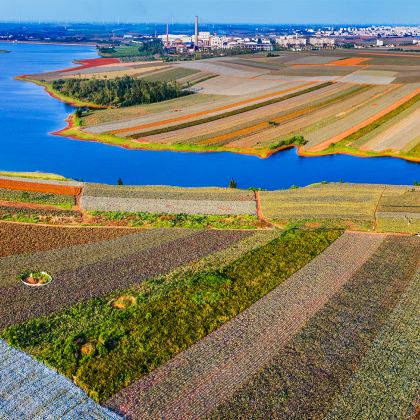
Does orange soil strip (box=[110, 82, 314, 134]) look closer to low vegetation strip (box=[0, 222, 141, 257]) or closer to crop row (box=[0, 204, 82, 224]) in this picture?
crop row (box=[0, 204, 82, 224])

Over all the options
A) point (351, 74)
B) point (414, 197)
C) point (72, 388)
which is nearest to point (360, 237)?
point (414, 197)

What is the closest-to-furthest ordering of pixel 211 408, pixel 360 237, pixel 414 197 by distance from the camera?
pixel 211 408, pixel 360 237, pixel 414 197

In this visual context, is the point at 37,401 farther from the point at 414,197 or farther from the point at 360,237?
the point at 414,197

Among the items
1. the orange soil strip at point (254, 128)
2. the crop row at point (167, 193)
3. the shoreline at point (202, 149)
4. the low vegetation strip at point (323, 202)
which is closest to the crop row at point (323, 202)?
the low vegetation strip at point (323, 202)

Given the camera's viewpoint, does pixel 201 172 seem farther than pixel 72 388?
Yes

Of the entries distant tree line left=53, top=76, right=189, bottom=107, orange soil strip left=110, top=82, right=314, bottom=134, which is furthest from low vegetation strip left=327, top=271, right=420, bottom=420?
distant tree line left=53, top=76, right=189, bottom=107

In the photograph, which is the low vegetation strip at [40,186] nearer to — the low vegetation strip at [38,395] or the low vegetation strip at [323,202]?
the low vegetation strip at [323,202]
